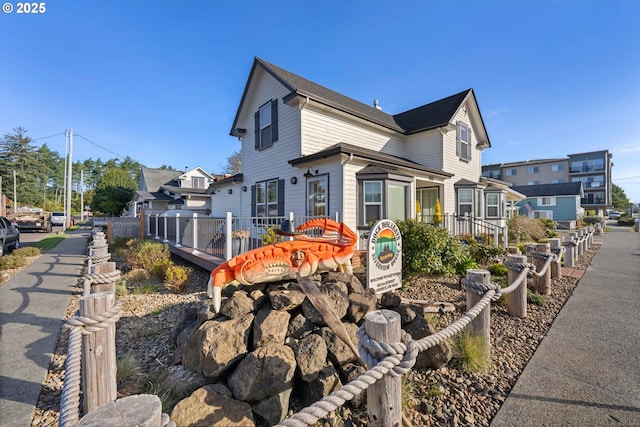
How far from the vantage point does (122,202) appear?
36.1 m

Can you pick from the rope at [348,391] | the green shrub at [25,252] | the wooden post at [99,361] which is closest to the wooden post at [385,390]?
the rope at [348,391]

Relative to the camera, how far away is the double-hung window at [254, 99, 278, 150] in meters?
11.3

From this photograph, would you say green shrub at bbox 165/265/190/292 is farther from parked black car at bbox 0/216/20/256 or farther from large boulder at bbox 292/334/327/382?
parked black car at bbox 0/216/20/256

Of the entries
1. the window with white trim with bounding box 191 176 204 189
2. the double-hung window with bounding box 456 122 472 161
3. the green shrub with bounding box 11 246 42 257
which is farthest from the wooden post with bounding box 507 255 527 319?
the window with white trim with bounding box 191 176 204 189

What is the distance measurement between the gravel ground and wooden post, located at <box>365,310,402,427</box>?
0.82 m

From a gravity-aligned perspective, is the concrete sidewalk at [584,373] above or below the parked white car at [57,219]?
below

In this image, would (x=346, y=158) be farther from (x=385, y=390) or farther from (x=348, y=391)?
(x=348, y=391)

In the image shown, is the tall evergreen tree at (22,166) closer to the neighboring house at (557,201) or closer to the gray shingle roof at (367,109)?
the gray shingle roof at (367,109)

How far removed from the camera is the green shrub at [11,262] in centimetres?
828

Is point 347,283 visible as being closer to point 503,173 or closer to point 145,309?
point 145,309

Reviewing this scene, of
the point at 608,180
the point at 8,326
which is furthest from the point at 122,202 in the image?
the point at 608,180

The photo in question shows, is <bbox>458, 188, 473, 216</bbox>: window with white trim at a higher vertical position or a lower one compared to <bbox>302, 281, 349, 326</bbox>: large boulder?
higher

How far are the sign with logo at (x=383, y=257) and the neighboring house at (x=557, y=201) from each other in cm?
3487

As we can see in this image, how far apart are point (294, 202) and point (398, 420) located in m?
8.86
